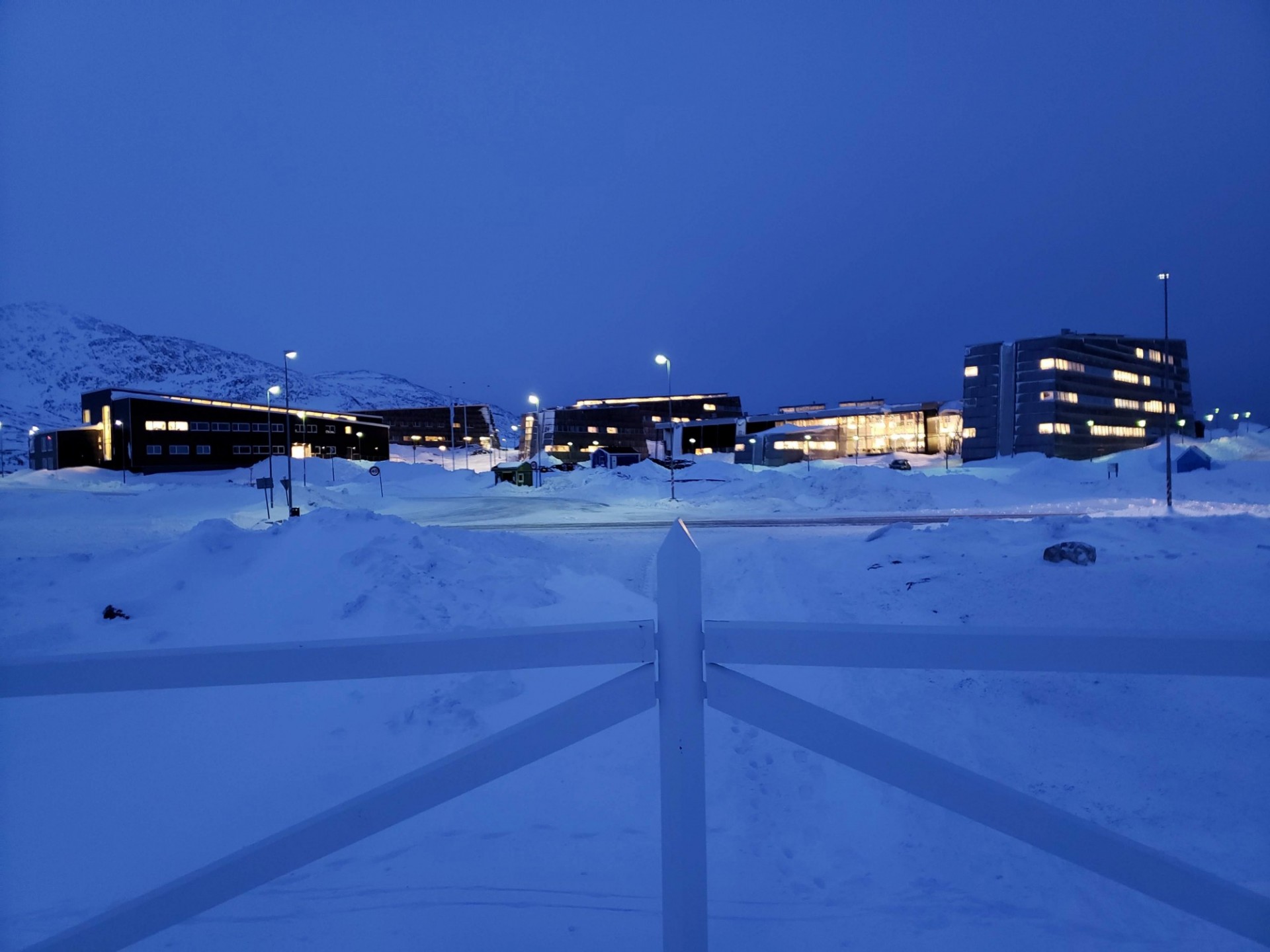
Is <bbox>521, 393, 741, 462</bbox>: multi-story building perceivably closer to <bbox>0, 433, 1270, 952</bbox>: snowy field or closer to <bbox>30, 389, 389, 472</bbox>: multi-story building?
<bbox>30, 389, 389, 472</bbox>: multi-story building

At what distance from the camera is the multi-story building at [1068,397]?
192ft

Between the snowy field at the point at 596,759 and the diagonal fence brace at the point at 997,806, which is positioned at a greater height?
the diagonal fence brace at the point at 997,806

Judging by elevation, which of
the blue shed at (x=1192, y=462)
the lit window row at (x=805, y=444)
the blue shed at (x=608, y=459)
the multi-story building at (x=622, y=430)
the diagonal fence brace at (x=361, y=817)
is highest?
the multi-story building at (x=622, y=430)

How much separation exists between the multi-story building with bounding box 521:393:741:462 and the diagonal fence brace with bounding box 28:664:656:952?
264 ft

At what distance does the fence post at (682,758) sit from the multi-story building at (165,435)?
206 feet

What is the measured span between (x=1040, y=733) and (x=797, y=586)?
226 inches

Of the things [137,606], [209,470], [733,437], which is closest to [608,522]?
[137,606]

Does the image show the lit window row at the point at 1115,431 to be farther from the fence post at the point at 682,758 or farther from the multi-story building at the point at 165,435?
the multi-story building at the point at 165,435

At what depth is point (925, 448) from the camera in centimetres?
7769

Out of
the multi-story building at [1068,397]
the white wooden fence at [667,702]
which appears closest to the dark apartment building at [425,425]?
the multi-story building at [1068,397]

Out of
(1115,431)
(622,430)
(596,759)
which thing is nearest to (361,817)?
(596,759)

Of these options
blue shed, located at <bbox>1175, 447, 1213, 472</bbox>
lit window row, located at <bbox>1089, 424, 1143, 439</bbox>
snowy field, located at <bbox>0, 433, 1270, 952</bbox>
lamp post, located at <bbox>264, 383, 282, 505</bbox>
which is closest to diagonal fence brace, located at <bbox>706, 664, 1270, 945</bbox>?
snowy field, located at <bbox>0, 433, 1270, 952</bbox>

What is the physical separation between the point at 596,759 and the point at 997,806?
14.8 ft

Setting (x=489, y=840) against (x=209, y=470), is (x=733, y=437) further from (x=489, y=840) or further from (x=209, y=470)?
(x=489, y=840)
